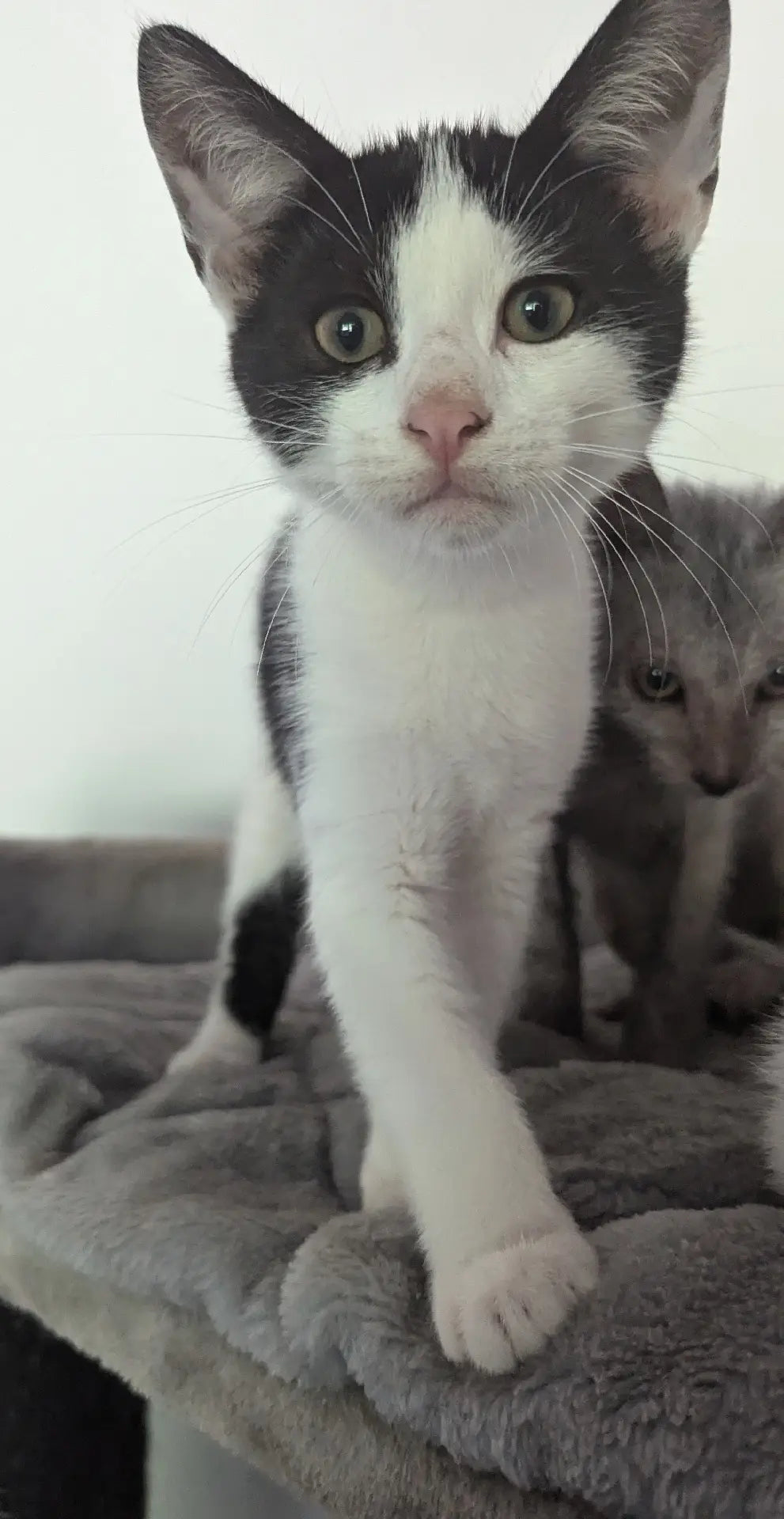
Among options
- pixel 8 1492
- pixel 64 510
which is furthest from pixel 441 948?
pixel 64 510

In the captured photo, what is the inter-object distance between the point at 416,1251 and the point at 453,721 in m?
0.32

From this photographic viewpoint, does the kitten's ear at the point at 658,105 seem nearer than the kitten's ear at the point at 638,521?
Yes

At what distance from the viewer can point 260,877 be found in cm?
101

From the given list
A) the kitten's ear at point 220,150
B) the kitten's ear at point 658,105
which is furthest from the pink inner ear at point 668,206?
the kitten's ear at point 220,150

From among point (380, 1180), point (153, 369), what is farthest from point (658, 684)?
point (153, 369)

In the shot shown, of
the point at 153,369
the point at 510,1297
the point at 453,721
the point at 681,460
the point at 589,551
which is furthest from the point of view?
the point at 153,369

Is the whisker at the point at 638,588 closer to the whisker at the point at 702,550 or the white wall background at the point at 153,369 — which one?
the whisker at the point at 702,550

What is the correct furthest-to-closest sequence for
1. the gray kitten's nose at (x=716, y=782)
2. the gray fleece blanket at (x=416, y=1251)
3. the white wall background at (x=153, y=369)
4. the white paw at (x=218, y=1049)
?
the white wall background at (x=153, y=369)
the white paw at (x=218, y=1049)
the gray kitten's nose at (x=716, y=782)
the gray fleece blanket at (x=416, y=1251)

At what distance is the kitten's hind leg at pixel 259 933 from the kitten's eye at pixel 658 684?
34 centimetres

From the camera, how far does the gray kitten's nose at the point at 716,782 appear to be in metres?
0.80

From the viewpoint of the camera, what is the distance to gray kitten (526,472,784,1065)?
829mm

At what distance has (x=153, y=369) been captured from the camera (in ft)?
4.63

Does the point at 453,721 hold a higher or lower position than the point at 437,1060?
higher

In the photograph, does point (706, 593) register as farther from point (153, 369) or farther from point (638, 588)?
point (153, 369)
